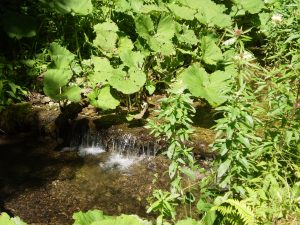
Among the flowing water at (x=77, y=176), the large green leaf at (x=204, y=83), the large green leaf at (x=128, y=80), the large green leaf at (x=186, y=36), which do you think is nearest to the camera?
the flowing water at (x=77, y=176)

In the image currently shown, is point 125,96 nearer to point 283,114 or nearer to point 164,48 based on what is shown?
point 164,48

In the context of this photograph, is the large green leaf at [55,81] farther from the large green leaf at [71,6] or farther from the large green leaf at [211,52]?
the large green leaf at [211,52]

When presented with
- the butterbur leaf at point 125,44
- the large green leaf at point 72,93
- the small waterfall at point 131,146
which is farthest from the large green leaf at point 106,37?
the small waterfall at point 131,146

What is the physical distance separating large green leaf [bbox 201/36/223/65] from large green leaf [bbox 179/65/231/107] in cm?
47

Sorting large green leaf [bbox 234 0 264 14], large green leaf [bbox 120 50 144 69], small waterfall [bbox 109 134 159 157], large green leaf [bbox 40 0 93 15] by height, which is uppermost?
large green leaf [bbox 234 0 264 14]

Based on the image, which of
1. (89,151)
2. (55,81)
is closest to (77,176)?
(89,151)

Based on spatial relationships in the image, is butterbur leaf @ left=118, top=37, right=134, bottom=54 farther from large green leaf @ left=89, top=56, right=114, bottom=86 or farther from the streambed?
the streambed

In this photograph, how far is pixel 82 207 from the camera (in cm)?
454

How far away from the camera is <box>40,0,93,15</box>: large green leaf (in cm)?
595

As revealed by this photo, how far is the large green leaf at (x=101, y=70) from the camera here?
5.57 metres

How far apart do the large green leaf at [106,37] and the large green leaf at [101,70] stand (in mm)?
281

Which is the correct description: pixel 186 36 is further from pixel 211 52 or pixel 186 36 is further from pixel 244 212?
pixel 244 212

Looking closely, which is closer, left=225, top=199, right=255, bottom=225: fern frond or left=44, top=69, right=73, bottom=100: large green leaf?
left=225, top=199, right=255, bottom=225: fern frond

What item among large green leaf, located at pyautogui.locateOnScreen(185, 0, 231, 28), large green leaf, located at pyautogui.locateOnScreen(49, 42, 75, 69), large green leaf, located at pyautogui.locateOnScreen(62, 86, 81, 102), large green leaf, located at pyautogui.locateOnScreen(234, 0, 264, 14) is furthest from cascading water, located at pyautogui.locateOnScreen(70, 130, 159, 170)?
large green leaf, located at pyautogui.locateOnScreen(234, 0, 264, 14)
